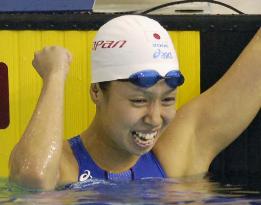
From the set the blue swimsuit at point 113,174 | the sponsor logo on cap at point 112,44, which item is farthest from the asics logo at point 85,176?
the sponsor logo on cap at point 112,44

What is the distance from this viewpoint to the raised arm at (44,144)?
2479 millimetres

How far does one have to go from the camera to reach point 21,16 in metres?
2.95

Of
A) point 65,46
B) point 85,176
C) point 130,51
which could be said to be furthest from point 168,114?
point 65,46

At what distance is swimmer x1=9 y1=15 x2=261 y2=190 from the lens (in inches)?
100.0

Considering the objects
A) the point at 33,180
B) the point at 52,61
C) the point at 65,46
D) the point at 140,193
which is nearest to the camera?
the point at 33,180

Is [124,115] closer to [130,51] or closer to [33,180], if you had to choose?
[130,51]

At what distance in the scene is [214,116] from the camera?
284 cm

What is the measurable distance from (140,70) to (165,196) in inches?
14.9

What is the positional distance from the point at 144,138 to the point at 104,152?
20 cm

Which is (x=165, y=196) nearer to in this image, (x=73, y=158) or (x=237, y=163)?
(x=73, y=158)

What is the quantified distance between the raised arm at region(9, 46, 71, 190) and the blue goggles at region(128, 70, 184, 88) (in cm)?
23

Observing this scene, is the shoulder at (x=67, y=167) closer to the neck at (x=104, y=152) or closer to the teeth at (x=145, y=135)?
the neck at (x=104, y=152)

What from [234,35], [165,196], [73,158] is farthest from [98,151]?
[234,35]

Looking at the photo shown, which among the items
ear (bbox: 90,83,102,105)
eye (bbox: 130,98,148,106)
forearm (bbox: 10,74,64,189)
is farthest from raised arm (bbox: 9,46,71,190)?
eye (bbox: 130,98,148,106)
